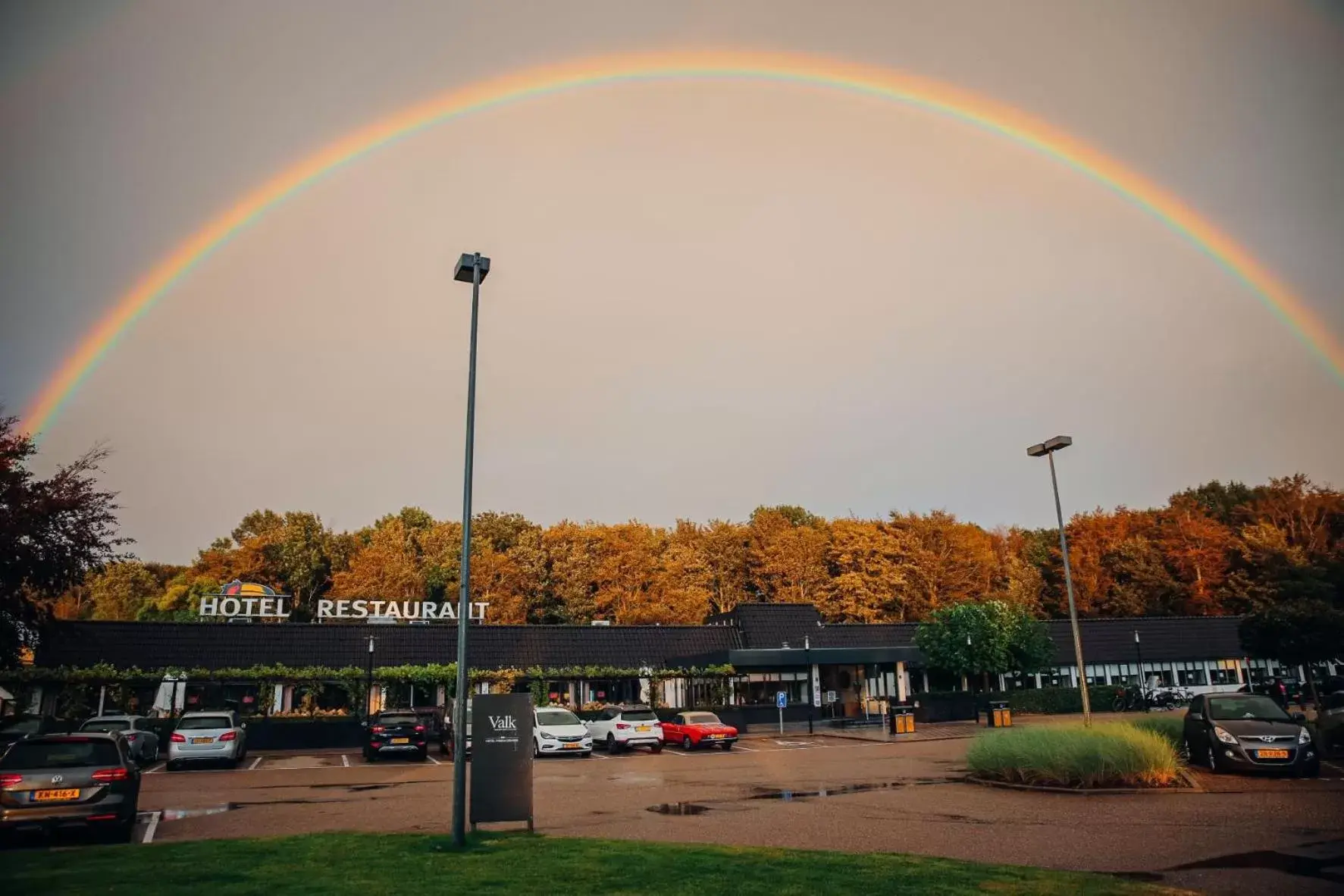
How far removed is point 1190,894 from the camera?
823cm

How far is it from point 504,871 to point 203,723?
20.8 metres

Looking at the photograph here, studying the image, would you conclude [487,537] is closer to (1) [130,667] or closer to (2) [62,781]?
(1) [130,667]

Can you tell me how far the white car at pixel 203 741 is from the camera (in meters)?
25.8

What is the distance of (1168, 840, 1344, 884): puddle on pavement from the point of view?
9288mm

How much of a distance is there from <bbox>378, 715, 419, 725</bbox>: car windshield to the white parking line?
12.5 metres

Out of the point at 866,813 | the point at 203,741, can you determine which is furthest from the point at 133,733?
the point at 866,813

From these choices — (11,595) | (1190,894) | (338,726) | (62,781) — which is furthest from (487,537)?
(1190,894)

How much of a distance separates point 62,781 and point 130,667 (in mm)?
30478

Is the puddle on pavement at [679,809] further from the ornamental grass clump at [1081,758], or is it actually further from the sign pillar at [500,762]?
the ornamental grass clump at [1081,758]

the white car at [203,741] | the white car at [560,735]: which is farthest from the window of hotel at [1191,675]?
the white car at [203,741]

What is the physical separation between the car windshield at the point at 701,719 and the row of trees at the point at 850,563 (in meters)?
38.0

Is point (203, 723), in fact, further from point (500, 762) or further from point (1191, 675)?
point (1191, 675)

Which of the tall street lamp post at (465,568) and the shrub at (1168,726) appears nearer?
the tall street lamp post at (465,568)

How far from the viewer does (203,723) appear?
26.3m
